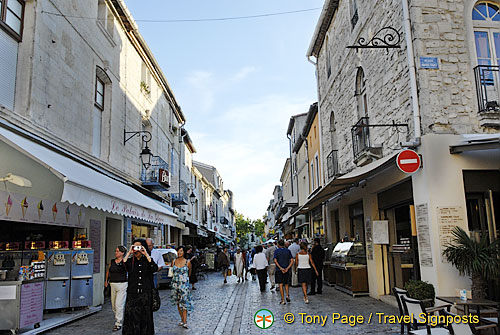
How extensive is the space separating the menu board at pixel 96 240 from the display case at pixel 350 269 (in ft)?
22.6

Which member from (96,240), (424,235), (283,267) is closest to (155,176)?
(96,240)

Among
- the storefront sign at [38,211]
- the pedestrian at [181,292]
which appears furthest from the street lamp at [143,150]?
the pedestrian at [181,292]

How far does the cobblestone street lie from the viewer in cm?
776

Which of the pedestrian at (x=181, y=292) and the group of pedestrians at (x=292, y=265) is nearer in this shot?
the pedestrian at (x=181, y=292)

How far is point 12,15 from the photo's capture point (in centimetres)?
851

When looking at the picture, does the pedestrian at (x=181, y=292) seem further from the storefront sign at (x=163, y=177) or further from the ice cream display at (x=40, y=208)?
the storefront sign at (x=163, y=177)

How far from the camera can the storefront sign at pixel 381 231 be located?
10.7 m

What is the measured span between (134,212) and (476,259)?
712cm

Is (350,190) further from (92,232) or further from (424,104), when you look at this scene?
(92,232)

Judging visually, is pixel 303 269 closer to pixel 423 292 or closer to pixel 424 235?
pixel 424 235

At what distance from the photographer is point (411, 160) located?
7.89 m

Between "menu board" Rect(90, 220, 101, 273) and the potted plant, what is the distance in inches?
331

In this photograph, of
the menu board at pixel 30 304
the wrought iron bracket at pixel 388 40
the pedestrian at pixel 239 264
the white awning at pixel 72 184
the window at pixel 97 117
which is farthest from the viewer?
the pedestrian at pixel 239 264

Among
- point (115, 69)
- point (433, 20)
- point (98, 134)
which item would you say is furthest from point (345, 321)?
point (115, 69)
